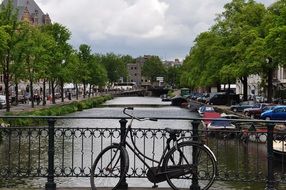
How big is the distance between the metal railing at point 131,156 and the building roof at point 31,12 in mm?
108153

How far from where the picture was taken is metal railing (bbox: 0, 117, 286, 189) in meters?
11.4

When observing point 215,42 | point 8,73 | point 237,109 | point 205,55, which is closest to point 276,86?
point 205,55

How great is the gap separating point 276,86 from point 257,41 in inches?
1308

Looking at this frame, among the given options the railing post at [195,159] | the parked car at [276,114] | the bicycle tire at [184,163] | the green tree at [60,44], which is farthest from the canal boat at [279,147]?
the green tree at [60,44]

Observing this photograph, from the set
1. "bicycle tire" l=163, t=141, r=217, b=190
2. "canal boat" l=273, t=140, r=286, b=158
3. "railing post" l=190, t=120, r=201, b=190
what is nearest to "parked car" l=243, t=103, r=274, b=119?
"canal boat" l=273, t=140, r=286, b=158

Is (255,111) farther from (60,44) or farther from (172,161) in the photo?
(172,161)

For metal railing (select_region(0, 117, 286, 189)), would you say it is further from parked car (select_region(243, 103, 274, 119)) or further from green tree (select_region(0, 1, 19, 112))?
green tree (select_region(0, 1, 19, 112))

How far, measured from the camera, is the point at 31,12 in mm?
149375

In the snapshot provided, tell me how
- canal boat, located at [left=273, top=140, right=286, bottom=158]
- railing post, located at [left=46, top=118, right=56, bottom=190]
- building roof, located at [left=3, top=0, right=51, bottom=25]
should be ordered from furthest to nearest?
building roof, located at [left=3, top=0, right=51, bottom=25] → canal boat, located at [left=273, top=140, right=286, bottom=158] → railing post, located at [left=46, top=118, right=56, bottom=190]

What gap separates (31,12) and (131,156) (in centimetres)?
13199

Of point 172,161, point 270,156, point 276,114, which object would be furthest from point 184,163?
point 276,114

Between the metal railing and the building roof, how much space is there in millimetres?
108153

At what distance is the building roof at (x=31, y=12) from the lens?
136000 mm

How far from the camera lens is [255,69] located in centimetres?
5819
